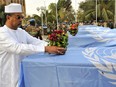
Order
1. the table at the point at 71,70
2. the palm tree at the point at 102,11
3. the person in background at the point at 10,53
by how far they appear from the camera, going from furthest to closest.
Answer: the palm tree at the point at 102,11 < the person in background at the point at 10,53 < the table at the point at 71,70

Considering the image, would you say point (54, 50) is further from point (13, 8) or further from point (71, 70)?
point (13, 8)

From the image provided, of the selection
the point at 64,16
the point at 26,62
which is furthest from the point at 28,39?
the point at 64,16

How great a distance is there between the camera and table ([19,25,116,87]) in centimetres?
349

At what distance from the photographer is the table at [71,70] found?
3494mm

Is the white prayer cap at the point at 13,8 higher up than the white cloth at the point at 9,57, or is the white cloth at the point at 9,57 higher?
the white prayer cap at the point at 13,8

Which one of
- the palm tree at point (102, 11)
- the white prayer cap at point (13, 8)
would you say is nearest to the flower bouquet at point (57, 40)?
the white prayer cap at point (13, 8)

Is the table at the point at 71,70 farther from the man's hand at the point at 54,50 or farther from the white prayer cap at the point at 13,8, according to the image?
the white prayer cap at the point at 13,8

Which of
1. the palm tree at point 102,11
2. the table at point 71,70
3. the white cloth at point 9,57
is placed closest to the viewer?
the table at point 71,70

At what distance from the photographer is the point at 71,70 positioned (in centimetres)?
356

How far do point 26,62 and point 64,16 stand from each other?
7415cm

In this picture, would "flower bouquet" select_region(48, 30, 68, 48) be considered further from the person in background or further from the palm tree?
the palm tree

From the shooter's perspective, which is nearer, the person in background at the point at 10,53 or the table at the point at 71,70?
the table at the point at 71,70

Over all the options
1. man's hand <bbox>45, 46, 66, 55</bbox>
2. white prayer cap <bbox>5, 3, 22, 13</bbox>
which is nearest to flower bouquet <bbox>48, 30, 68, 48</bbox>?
man's hand <bbox>45, 46, 66, 55</bbox>

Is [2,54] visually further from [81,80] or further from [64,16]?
[64,16]
